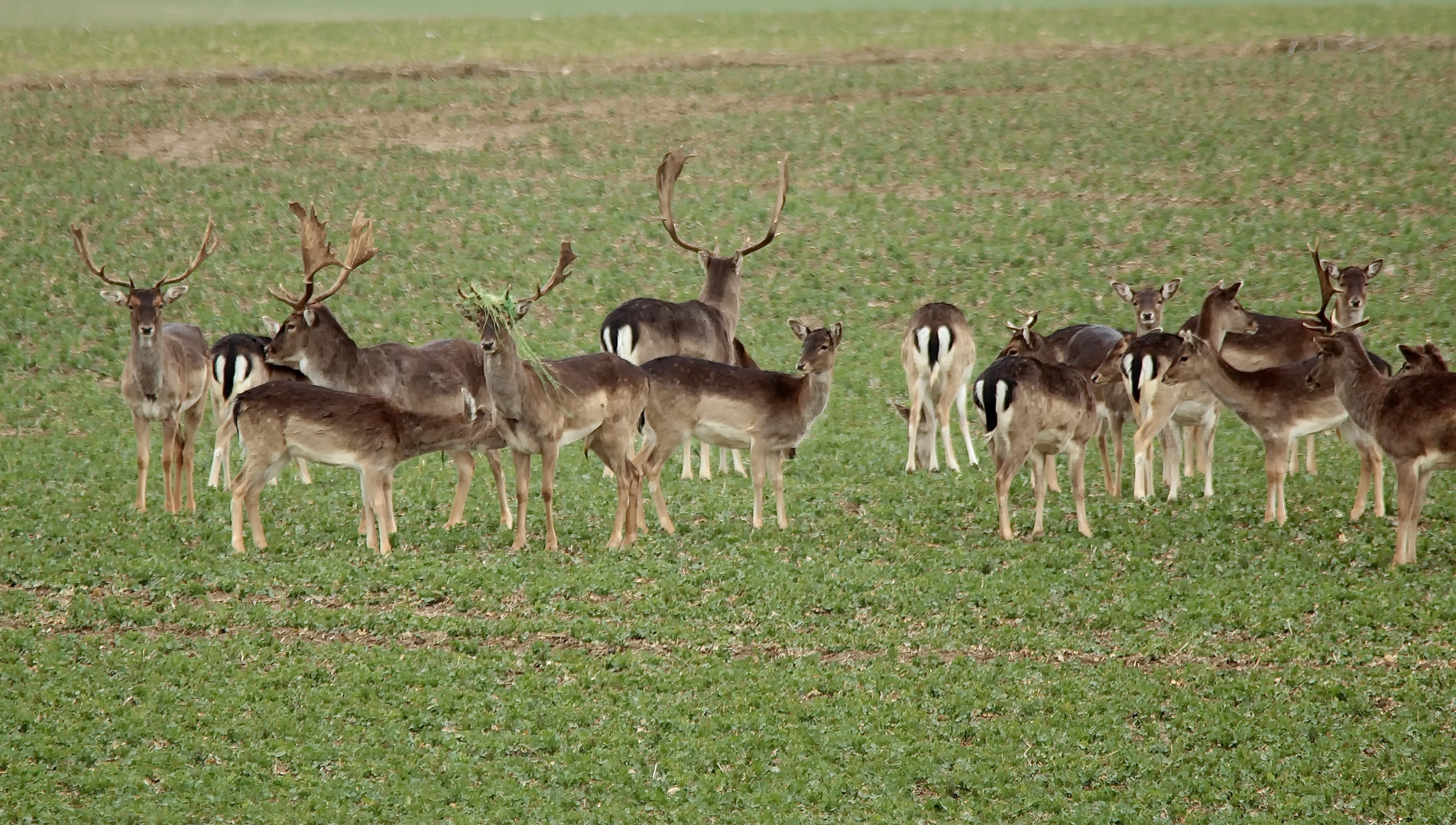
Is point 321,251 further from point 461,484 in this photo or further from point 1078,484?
point 1078,484

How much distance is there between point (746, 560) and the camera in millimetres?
12469

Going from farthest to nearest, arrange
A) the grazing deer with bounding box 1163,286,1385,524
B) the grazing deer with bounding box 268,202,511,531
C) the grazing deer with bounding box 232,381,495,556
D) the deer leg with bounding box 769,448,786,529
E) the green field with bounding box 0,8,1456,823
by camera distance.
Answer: the grazing deer with bounding box 268,202,511,531
the deer leg with bounding box 769,448,786,529
the grazing deer with bounding box 1163,286,1385,524
the grazing deer with bounding box 232,381,495,556
the green field with bounding box 0,8,1456,823

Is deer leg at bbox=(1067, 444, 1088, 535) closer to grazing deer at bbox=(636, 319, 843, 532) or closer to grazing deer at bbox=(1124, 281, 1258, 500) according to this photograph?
grazing deer at bbox=(1124, 281, 1258, 500)

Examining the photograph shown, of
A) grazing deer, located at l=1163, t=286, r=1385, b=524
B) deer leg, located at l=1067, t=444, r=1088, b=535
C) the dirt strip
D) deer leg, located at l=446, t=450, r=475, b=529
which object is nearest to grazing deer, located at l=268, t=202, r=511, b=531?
deer leg, located at l=446, t=450, r=475, b=529

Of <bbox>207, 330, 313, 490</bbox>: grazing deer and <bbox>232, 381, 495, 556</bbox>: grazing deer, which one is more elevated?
<bbox>207, 330, 313, 490</bbox>: grazing deer

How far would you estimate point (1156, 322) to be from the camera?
16594 millimetres

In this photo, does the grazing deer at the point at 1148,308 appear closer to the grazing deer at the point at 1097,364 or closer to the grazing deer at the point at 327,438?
the grazing deer at the point at 1097,364

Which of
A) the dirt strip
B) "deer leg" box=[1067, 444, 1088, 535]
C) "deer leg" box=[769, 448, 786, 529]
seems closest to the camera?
"deer leg" box=[1067, 444, 1088, 535]

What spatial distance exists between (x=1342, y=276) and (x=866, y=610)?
916 centimetres

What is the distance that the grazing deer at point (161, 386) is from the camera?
14.4 meters

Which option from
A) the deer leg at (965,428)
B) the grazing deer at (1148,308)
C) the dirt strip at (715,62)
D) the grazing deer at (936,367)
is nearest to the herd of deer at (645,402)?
the grazing deer at (1148,308)

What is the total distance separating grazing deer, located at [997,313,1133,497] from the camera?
1494cm

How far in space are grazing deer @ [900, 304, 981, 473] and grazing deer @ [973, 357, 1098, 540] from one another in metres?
2.95

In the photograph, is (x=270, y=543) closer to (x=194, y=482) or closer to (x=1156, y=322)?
(x=194, y=482)
